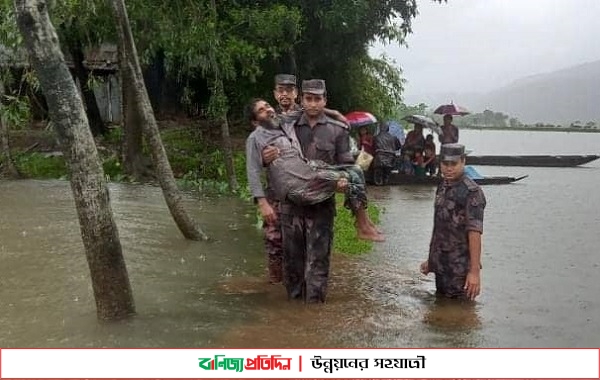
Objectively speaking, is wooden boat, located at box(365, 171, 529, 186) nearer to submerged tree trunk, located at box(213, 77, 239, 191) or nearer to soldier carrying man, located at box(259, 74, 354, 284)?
submerged tree trunk, located at box(213, 77, 239, 191)

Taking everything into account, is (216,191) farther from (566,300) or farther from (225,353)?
(225,353)

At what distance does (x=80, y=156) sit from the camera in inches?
199

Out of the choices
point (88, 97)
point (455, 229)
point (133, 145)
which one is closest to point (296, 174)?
point (455, 229)

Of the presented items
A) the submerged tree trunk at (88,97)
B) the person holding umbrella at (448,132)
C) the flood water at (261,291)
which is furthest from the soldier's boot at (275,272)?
the submerged tree trunk at (88,97)

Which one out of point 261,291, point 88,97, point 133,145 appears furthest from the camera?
point 88,97

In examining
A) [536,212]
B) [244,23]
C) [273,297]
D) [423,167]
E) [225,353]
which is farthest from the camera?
[423,167]

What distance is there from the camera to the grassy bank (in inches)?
612

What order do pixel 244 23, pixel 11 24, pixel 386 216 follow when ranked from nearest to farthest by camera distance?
pixel 11 24 < pixel 386 216 < pixel 244 23

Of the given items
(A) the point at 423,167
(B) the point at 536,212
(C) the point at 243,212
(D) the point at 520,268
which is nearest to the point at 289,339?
(D) the point at 520,268

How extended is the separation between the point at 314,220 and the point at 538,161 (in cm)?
2300

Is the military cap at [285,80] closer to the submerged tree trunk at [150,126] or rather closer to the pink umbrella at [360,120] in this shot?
the submerged tree trunk at [150,126]

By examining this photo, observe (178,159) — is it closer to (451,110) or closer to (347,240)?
(451,110)

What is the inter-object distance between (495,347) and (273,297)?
2.03 metres

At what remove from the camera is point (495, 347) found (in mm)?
5051
